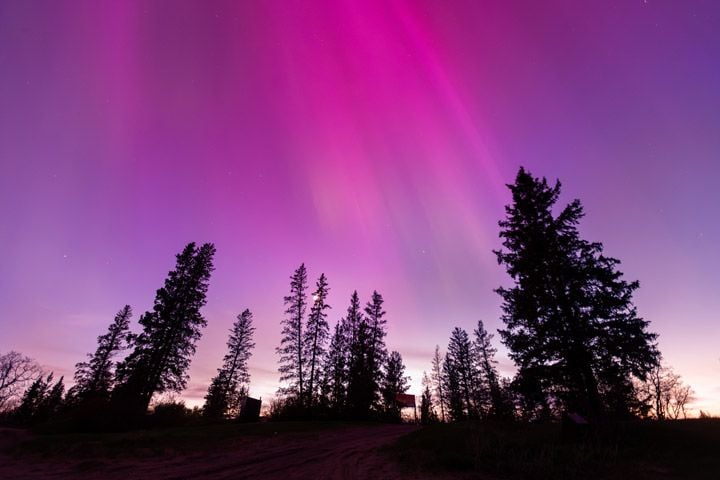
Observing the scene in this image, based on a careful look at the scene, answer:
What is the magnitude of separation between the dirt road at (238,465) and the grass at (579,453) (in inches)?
A: 61.8

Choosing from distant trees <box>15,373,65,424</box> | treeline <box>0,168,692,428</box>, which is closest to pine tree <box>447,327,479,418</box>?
treeline <box>0,168,692,428</box>

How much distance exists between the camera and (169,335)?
2964 centimetres

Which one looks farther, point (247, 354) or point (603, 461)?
point (247, 354)

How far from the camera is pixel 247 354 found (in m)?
43.8

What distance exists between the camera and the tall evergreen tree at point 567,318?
50.5ft

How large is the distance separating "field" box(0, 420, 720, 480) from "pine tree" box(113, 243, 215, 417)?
1088 cm

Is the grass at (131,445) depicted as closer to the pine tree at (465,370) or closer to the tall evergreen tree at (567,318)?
the tall evergreen tree at (567,318)

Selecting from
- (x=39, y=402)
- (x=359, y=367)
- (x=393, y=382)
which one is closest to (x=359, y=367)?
(x=359, y=367)

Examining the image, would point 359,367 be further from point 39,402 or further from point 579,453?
point 39,402

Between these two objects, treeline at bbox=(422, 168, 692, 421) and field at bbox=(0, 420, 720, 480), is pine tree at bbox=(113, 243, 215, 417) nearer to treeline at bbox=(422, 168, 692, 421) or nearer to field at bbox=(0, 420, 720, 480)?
field at bbox=(0, 420, 720, 480)

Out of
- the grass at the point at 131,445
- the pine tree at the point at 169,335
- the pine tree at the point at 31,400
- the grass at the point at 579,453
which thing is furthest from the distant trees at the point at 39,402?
the grass at the point at 579,453

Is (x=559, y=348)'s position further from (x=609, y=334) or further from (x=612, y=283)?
(x=612, y=283)

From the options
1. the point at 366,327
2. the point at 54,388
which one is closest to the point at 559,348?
the point at 366,327

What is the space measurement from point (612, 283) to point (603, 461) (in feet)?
33.5
